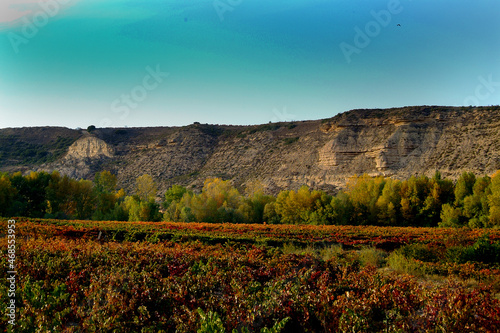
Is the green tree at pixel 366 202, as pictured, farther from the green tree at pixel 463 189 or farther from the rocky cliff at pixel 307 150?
the rocky cliff at pixel 307 150

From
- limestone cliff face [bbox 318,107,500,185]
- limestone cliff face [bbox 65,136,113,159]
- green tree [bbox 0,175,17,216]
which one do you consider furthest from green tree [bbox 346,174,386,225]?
limestone cliff face [bbox 65,136,113,159]

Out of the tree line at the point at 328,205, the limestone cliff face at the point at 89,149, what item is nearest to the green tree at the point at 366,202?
the tree line at the point at 328,205

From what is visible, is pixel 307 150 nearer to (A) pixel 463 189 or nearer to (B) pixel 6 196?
(A) pixel 463 189

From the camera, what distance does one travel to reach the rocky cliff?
52000mm

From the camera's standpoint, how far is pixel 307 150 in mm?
64625

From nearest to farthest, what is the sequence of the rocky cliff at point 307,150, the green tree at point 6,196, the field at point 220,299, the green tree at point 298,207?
the field at point 220,299
the green tree at point 6,196
the green tree at point 298,207
the rocky cliff at point 307,150

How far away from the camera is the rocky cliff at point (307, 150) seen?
5200 cm

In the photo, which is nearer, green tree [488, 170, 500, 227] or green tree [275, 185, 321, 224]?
green tree [488, 170, 500, 227]

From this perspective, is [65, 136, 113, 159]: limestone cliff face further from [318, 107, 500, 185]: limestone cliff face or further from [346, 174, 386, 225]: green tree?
[346, 174, 386, 225]: green tree

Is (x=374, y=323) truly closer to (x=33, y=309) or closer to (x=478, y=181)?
(x=33, y=309)

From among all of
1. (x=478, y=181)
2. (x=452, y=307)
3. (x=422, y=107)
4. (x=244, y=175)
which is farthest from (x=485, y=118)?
(x=452, y=307)

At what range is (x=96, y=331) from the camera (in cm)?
458

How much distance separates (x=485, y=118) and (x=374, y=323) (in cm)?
5940

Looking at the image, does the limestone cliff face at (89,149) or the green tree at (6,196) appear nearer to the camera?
the green tree at (6,196)
